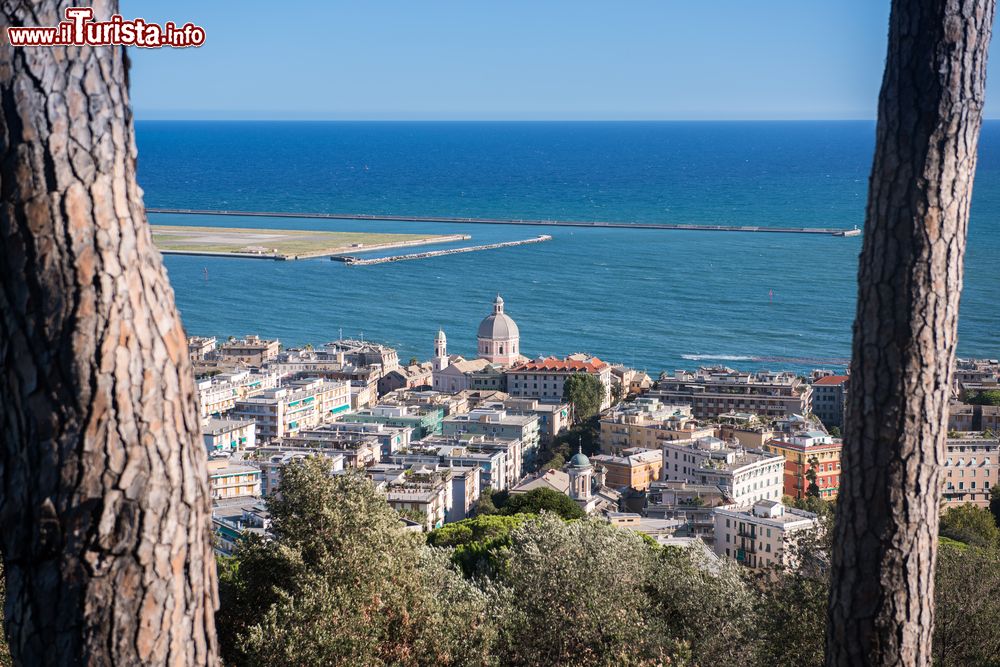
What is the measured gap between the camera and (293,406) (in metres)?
23.5

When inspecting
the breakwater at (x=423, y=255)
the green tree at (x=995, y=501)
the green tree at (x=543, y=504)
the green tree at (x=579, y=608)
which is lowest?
the green tree at (x=995, y=501)

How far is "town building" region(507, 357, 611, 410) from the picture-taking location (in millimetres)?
26109

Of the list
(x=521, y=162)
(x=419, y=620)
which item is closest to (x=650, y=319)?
(x=419, y=620)

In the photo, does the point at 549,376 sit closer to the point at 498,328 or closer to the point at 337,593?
the point at 498,328

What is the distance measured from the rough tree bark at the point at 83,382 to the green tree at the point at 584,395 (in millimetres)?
23484

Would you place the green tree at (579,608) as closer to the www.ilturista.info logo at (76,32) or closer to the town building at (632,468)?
the www.ilturista.info logo at (76,32)

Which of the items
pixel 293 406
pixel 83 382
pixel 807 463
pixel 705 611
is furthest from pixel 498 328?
pixel 83 382

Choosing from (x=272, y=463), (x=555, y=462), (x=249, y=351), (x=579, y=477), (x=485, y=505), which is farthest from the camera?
(x=249, y=351)

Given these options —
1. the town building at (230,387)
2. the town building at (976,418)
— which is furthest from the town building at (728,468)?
the town building at (230,387)

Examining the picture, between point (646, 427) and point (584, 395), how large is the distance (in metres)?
3.51

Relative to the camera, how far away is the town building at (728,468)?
59.3ft

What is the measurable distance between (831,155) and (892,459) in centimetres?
11442

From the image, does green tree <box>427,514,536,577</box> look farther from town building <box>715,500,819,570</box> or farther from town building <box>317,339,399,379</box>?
town building <box>317,339,399,379</box>

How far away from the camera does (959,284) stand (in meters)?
2.18
